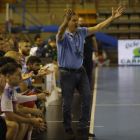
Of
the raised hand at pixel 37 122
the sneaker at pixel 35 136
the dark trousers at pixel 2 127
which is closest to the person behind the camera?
the dark trousers at pixel 2 127

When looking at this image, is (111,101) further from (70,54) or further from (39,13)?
(39,13)

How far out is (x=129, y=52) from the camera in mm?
16328

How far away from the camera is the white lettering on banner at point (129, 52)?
1622 cm

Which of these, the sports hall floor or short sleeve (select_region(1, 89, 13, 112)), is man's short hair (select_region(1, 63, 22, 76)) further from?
the sports hall floor

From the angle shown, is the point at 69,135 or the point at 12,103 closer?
the point at 12,103

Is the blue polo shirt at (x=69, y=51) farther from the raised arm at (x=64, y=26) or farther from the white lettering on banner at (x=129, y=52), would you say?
the white lettering on banner at (x=129, y=52)

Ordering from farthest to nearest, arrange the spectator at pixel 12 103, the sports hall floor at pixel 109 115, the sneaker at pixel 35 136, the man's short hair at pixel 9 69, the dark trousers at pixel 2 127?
the sports hall floor at pixel 109 115, the sneaker at pixel 35 136, the man's short hair at pixel 9 69, the spectator at pixel 12 103, the dark trousers at pixel 2 127

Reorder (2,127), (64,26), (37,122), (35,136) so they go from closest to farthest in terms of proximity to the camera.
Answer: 1. (2,127)
2. (37,122)
3. (64,26)
4. (35,136)

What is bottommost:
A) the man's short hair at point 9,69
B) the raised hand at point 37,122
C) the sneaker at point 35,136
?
the sneaker at point 35,136

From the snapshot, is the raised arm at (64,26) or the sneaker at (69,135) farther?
the sneaker at (69,135)

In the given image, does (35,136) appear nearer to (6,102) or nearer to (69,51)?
(69,51)

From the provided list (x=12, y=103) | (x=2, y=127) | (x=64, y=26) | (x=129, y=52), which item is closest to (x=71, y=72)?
(x=64, y=26)

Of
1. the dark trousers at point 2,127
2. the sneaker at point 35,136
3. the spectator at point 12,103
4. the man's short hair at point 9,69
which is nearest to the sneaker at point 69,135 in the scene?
the sneaker at point 35,136

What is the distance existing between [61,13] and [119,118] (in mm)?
15740
